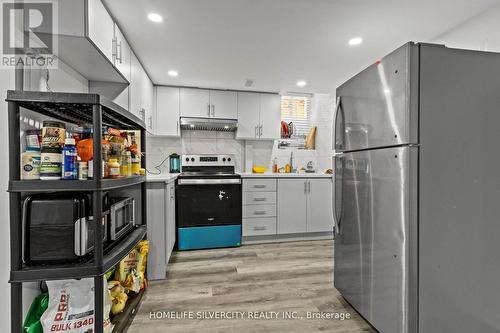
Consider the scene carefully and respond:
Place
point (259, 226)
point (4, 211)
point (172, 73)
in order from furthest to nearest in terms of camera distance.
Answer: point (259, 226) < point (172, 73) < point (4, 211)

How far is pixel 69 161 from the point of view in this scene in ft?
3.55

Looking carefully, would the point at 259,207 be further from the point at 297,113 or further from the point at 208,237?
the point at 297,113

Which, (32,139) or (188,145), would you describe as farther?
(188,145)

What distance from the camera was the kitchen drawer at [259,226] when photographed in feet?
10.3

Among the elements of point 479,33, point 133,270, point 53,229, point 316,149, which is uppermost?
point 479,33

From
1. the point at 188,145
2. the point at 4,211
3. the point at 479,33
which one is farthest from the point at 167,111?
the point at 479,33

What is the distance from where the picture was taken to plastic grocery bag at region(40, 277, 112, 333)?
1100mm

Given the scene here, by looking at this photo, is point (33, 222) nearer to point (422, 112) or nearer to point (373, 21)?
point (422, 112)

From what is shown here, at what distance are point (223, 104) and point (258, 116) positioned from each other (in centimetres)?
58

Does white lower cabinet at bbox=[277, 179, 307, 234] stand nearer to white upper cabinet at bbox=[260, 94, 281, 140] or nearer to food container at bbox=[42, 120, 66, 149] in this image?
white upper cabinet at bbox=[260, 94, 281, 140]

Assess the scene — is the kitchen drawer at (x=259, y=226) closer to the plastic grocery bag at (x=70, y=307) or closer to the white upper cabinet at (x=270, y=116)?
the white upper cabinet at (x=270, y=116)

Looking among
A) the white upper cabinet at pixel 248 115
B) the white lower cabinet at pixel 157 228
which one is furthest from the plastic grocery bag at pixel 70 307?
the white upper cabinet at pixel 248 115

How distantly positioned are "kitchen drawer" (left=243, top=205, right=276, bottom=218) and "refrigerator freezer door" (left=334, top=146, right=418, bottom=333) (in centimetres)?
154

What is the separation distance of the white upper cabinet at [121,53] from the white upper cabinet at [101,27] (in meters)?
0.07
